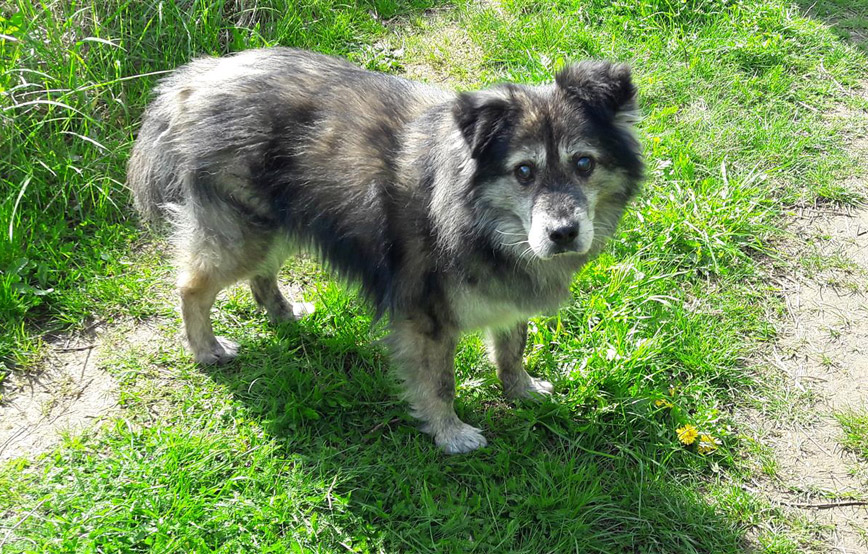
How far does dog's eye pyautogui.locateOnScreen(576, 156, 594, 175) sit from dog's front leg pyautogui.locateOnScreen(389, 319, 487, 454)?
0.91 meters

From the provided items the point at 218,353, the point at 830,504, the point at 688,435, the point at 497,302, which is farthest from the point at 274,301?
the point at 830,504

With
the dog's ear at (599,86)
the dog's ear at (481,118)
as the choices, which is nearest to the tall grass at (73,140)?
the dog's ear at (481,118)

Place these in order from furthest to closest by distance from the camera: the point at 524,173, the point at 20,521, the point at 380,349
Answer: the point at 380,349
the point at 20,521
the point at 524,173

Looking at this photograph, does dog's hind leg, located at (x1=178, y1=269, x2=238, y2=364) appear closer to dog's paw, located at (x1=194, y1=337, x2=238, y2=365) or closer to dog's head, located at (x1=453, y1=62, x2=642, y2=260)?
dog's paw, located at (x1=194, y1=337, x2=238, y2=365)

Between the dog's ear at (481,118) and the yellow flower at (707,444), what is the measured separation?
173 centimetres

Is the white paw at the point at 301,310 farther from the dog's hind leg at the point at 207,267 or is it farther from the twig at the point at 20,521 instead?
the twig at the point at 20,521

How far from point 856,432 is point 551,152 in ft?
6.72

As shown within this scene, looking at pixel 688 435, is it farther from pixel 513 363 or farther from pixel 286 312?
pixel 286 312

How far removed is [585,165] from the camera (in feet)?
9.23

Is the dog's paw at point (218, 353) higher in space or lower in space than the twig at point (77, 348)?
higher

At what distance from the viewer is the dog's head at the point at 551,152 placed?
8.97 ft

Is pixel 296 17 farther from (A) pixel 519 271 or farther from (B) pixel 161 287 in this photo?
(A) pixel 519 271

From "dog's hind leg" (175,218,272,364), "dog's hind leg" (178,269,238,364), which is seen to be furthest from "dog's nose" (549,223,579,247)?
"dog's hind leg" (178,269,238,364)

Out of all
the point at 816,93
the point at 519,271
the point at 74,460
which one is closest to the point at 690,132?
the point at 816,93
